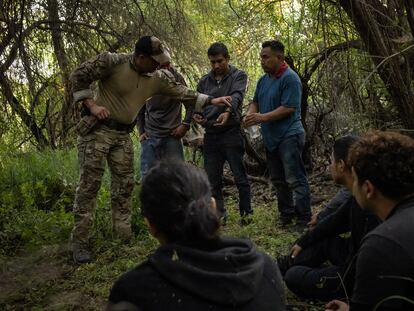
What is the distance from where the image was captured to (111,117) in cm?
449

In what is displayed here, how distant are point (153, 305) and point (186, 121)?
391cm

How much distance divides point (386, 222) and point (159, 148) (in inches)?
147

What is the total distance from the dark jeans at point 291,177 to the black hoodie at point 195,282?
318cm

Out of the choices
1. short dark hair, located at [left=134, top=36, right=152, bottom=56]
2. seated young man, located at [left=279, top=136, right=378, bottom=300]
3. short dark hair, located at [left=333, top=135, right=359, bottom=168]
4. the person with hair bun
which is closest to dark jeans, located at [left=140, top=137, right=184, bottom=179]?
short dark hair, located at [left=134, top=36, right=152, bottom=56]

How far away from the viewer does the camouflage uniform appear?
4.37 m

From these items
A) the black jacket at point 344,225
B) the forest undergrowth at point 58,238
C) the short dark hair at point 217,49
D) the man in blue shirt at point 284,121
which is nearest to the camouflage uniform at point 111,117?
the forest undergrowth at point 58,238

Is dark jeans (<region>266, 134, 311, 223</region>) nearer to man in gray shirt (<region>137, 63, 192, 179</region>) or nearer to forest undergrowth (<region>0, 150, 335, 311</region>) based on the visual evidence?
forest undergrowth (<region>0, 150, 335, 311</region>)

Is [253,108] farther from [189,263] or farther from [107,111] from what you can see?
[189,263]

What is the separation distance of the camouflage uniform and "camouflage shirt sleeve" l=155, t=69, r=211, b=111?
0.08m

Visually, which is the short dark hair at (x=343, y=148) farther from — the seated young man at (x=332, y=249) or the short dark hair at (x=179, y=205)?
the short dark hair at (x=179, y=205)

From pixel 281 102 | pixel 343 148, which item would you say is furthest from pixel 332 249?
pixel 281 102

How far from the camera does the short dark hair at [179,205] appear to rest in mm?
1625

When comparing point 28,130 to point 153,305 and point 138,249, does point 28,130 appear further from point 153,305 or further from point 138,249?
point 153,305

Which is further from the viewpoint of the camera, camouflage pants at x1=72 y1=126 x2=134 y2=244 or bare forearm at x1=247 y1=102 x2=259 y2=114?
bare forearm at x1=247 y1=102 x2=259 y2=114
